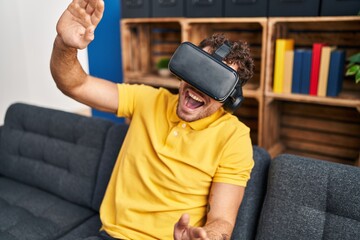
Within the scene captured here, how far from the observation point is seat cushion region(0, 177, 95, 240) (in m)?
1.50

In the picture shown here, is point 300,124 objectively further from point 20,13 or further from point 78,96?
point 20,13

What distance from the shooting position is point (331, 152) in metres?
2.30

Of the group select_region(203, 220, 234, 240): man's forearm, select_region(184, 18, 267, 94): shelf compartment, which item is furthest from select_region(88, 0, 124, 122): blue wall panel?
select_region(203, 220, 234, 240): man's forearm

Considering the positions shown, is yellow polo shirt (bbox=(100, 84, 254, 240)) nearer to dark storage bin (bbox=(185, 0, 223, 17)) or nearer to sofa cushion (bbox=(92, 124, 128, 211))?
sofa cushion (bbox=(92, 124, 128, 211))

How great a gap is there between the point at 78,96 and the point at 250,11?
3.77 feet

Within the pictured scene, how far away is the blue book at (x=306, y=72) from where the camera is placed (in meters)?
1.92

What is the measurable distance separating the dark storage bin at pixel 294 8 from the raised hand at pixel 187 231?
1.41 m

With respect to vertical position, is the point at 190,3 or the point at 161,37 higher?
the point at 190,3

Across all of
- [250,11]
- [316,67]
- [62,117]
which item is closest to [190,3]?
[250,11]

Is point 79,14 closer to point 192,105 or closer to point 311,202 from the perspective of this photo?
point 192,105

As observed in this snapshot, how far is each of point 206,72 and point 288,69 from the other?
3.65 feet

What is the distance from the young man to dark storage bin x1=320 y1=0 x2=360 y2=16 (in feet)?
2.60

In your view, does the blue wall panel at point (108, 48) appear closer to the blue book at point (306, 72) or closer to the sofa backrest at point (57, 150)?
the sofa backrest at point (57, 150)

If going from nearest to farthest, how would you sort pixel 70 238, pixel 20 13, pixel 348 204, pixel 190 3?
pixel 348 204
pixel 70 238
pixel 190 3
pixel 20 13
